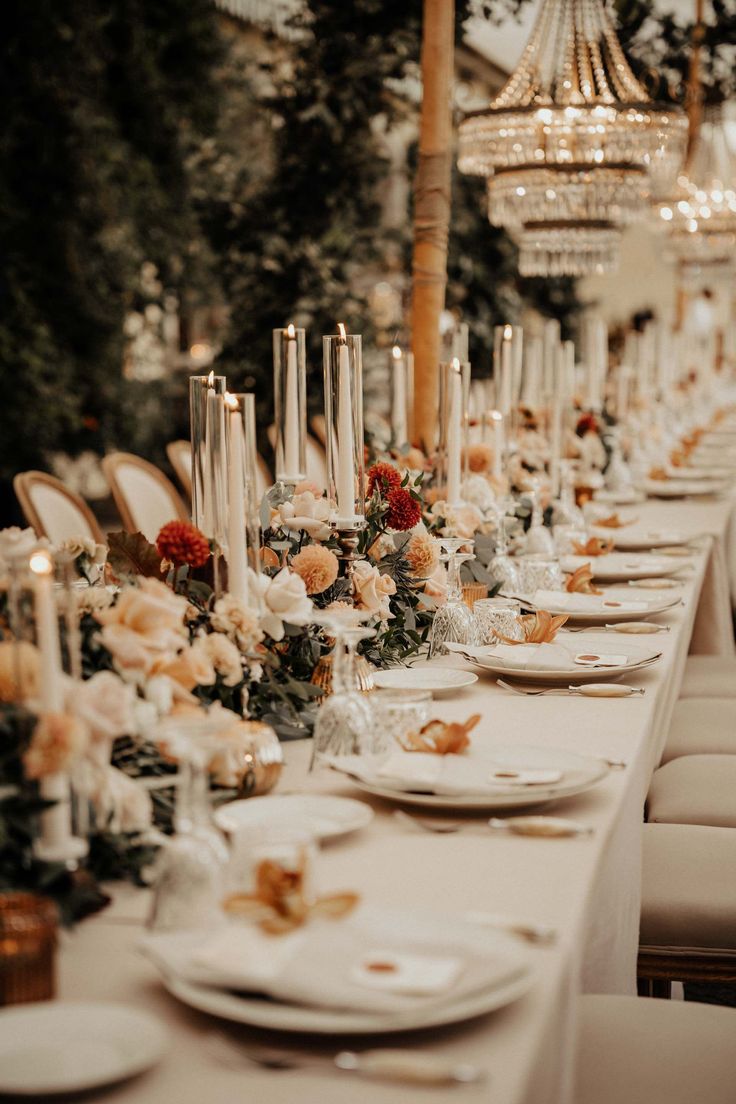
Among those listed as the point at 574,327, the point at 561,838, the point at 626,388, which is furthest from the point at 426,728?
the point at 574,327

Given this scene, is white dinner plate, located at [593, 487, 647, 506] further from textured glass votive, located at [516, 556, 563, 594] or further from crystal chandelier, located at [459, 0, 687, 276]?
textured glass votive, located at [516, 556, 563, 594]

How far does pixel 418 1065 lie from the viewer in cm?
109

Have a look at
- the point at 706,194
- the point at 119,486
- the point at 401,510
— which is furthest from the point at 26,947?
the point at 706,194

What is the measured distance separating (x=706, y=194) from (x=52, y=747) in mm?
8090

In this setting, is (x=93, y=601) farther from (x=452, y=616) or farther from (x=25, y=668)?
(x=452, y=616)

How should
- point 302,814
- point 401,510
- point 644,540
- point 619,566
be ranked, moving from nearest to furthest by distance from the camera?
point 302,814 → point 401,510 → point 619,566 → point 644,540

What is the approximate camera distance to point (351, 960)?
47.7 inches

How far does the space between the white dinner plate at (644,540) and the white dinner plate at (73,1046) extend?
2.97 m

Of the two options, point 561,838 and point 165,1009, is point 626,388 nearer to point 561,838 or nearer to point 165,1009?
point 561,838

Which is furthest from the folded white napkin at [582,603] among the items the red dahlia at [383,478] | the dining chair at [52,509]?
the dining chair at [52,509]

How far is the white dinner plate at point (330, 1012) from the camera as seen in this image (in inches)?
44.2

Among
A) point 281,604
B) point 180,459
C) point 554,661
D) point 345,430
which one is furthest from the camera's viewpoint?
point 180,459

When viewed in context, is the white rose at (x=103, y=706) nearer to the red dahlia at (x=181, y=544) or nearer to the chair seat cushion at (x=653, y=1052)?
the red dahlia at (x=181, y=544)

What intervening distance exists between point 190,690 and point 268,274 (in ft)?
21.5
